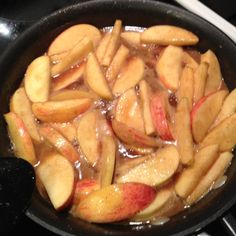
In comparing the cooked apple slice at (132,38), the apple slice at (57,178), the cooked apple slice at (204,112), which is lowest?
the apple slice at (57,178)

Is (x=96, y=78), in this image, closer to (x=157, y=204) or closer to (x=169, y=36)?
(x=169, y=36)

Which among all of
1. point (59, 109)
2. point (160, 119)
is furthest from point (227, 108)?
point (59, 109)

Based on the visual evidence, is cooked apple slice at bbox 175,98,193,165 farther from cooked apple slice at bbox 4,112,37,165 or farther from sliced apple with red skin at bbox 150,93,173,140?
cooked apple slice at bbox 4,112,37,165

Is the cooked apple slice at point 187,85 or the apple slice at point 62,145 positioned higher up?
the cooked apple slice at point 187,85

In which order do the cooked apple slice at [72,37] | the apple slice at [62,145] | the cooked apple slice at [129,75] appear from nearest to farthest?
the apple slice at [62,145] < the cooked apple slice at [129,75] < the cooked apple slice at [72,37]

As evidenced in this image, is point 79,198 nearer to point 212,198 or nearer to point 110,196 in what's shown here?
point 110,196

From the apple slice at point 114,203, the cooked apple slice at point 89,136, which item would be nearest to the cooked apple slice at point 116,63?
the cooked apple slice at point 89,136

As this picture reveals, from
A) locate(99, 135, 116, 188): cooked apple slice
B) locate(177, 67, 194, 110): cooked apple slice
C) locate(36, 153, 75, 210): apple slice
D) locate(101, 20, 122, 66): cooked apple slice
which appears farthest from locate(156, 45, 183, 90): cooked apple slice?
locate(36, 153, 75, 210): apple slice

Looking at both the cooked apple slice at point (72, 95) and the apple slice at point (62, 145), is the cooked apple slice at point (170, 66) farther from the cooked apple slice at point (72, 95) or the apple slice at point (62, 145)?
the apple slice at point (62, 145)
